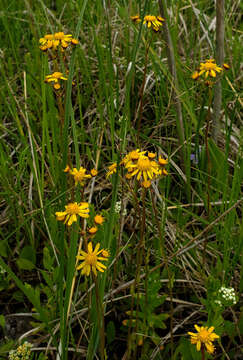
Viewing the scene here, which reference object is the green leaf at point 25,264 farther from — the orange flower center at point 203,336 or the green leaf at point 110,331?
the orange flower center at point 203,336

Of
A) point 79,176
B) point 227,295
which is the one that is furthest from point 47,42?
point 227,295

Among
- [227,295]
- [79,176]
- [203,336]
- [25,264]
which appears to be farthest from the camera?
[25,264]

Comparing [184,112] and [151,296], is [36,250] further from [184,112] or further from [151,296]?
[184,112]

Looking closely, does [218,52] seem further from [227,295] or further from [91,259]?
[91,259]

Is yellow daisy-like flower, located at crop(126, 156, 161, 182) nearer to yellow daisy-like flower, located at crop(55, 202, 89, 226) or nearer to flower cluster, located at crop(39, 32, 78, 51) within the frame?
yellow daisy-like flower, located at crop(55, 202, 89, 226)

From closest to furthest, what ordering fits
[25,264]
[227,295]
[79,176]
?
[79,176]
[227,295]
[25,264]

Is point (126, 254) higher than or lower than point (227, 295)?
lower

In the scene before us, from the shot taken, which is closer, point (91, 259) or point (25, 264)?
point (91, 259)

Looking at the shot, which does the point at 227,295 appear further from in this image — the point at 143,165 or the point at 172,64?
the point at 172,64

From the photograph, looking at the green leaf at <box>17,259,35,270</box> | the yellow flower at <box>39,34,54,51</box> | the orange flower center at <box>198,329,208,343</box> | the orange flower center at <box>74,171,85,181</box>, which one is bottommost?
the green leaf at <box>17,259,35,270</box>

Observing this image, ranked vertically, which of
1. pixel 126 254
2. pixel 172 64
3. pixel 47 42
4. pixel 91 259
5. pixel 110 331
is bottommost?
pixel 110 331

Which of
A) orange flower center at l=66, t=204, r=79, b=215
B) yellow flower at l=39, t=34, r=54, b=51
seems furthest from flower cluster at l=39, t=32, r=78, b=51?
orange flower center at l=66, t=204, r=79, b=215

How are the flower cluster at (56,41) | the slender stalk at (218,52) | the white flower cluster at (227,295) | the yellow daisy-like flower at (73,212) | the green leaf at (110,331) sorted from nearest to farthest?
the yellow daisy-like flower at (73,212), the white flower cluster at (227,295), the flower cluster at (56,41), the green leaf at (110,331), the slender stalk at (218,52)

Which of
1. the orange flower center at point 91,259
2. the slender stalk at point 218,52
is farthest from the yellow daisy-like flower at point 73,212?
the slender stalk at point 218,52
